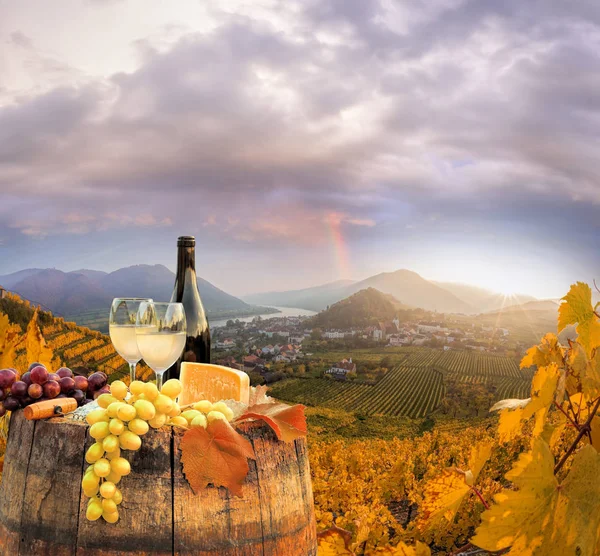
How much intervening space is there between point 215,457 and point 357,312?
23571mm

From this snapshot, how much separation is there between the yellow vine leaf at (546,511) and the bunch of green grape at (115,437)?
0.85 meters

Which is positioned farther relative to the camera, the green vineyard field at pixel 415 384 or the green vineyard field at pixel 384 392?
the green vineyard field at pixel 415 384

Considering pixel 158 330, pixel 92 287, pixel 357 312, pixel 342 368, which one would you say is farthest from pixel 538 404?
pixel 92 287

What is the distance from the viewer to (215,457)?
1.37 m

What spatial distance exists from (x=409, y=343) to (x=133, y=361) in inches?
945

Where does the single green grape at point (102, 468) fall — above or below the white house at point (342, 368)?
above

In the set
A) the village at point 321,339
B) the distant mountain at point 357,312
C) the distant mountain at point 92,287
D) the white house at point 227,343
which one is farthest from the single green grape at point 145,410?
the distant mountain at point 92,287

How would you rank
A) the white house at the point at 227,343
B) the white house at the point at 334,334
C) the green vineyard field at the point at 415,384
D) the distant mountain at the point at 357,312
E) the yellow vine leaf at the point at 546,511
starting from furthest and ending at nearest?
the distant mountain at the point at 357,312
the white house at the point at 334,334
the green vineyard field at the point at 415,384
the white house at the point at 227,343
the yellow vine leaf at the point at 546,511

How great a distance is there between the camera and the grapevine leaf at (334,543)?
1886 millimetres

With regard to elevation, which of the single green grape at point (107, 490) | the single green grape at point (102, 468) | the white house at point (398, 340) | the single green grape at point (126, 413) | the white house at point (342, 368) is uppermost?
the single green grape at point (126, 413)

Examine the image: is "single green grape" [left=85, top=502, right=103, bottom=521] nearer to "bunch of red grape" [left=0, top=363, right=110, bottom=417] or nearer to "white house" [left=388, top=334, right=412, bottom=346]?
"bunch of red grape" [left=0, top=363, right=110, bottom=417]

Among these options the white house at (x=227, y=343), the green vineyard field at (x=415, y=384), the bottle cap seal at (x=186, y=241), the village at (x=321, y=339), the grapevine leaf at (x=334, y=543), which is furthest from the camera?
the green vineyard field at (x=415, y=384)

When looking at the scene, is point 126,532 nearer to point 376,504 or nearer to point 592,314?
point 592,314

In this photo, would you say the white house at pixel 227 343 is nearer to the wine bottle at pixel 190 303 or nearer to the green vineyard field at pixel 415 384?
the green vineyard field at pixel 415 384
